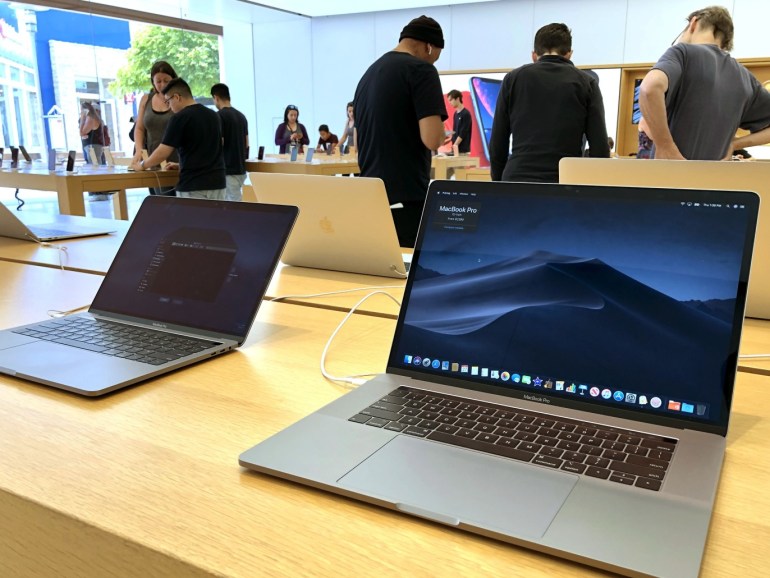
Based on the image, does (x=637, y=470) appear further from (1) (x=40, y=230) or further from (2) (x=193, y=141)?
(2) (x=193, y=141)

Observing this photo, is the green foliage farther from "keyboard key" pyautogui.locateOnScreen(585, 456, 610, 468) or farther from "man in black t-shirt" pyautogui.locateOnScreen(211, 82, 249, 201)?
"keyboard key" pyautogui.locateOnScreen(585, 456, 610, 468)

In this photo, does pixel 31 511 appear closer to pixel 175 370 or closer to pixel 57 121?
pixel 175 370

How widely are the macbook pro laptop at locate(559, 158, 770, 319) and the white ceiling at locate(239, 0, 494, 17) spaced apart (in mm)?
8600

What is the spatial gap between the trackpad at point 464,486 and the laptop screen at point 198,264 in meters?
0.44

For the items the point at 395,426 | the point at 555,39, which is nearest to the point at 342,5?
the point at 555,39

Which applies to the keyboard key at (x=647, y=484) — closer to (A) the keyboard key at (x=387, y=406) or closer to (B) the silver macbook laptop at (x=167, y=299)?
(A) the keyboard key at (x=387, y=406)

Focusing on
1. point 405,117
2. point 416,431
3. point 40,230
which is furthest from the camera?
point 405,117

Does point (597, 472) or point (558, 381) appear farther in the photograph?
point (558, 381)

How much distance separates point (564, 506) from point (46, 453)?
51 cm

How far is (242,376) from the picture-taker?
0.89 meters

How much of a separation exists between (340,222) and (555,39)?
1492 millimetres

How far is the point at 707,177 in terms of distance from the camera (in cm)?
105

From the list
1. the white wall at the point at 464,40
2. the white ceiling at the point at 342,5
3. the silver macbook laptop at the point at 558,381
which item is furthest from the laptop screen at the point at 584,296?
the white ceiling at the point at 342,5

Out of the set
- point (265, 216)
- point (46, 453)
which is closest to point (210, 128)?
point (265, 216)
